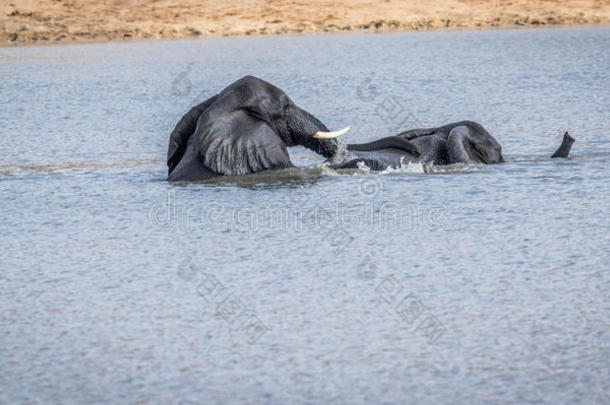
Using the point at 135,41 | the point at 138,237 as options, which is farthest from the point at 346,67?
the point at 138,237

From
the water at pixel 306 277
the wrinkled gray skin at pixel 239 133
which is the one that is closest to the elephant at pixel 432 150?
the water at pixel 306 277

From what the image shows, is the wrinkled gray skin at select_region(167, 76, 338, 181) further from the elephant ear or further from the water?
the water

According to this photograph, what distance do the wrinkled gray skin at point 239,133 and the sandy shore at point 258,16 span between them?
25.1 meters

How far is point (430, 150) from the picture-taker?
940 cm

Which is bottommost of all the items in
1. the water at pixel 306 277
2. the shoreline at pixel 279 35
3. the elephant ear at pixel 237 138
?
the shoreline at pixel 279 35

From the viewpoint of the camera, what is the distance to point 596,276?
5598 mm

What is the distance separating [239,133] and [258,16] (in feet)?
88.3

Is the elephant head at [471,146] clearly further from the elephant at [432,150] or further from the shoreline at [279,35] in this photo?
the shoreline at [279,35]

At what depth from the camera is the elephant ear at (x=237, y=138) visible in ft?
28.4

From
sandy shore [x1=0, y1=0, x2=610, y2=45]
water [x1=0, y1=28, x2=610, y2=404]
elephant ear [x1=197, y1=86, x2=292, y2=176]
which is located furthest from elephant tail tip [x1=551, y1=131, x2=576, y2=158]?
sandy shore [x1=0, y1=0, x2=610, y2=45]

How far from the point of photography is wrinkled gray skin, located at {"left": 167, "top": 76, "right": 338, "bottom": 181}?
8.67 metres

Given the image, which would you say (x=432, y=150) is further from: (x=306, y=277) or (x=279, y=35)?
(x=279, y=35)

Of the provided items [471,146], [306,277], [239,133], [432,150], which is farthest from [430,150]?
[306,277]

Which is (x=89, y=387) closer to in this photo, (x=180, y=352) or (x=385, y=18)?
(x=180, y=352)
